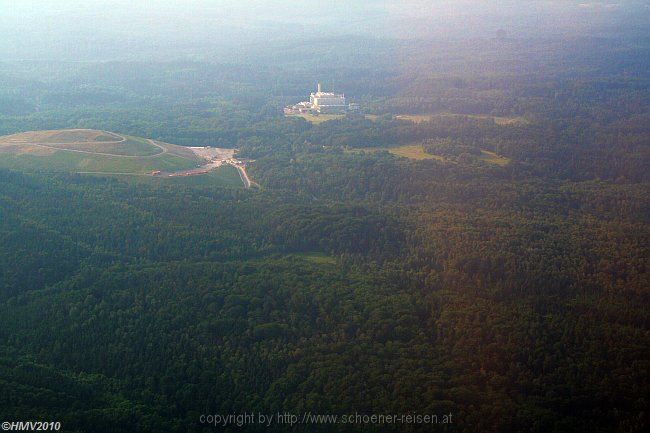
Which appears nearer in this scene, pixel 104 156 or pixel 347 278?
pixel 347 278

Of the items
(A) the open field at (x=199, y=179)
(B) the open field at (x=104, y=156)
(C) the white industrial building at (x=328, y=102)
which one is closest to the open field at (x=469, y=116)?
(C) the white industrial building at (x=328, y=102)

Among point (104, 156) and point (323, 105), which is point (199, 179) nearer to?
point (104, 156)

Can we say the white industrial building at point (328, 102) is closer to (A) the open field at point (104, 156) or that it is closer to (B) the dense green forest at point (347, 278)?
(B) the dense green forest at point (347, 278)

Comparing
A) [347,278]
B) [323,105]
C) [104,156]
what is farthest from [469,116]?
[347,278]

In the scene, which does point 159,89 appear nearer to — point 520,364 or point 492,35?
point 492,35

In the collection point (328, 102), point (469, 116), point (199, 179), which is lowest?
point (199, 179)

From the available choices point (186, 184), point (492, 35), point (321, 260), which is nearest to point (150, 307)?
point (321, 260)
